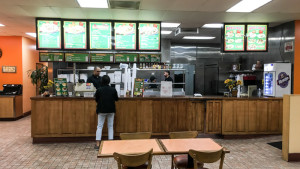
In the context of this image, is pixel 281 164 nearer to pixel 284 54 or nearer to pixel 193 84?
pixel 284 54

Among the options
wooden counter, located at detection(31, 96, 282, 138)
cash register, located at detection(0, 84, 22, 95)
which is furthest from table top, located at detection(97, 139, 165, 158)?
cash register, located at detection(0, 84, 22, 95)

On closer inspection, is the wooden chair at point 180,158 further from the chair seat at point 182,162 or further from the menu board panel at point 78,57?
the menu board panel at point 78,57

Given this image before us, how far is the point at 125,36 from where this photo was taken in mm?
6562

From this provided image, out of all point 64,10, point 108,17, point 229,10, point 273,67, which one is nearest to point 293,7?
point 229,10

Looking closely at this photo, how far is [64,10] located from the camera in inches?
239

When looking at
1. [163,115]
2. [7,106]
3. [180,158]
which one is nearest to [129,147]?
[180,158]

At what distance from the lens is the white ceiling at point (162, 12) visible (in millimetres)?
5527

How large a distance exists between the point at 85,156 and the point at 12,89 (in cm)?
626

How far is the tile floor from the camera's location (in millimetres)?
4809

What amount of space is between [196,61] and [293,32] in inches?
217

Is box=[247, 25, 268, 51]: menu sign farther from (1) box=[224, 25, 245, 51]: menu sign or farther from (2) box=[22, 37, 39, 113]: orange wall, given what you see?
(2) box=[22, 37, 39, 113]: orange wall

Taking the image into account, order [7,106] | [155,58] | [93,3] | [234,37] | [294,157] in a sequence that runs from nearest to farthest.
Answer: [294,157]
[93,3]
[234,37]
[155,58]
[7,106]

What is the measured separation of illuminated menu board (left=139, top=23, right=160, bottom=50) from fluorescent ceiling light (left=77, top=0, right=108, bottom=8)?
125 centimetres

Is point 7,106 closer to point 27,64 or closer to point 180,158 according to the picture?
point 27,64
